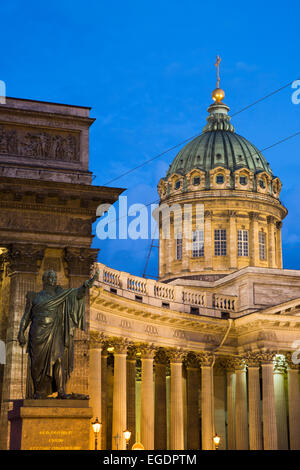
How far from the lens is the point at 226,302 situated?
5691 cm

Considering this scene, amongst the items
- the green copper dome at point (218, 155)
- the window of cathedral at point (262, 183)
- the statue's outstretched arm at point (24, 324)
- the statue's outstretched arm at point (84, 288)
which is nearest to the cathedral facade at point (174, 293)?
the green copper dome at point (218, 155)

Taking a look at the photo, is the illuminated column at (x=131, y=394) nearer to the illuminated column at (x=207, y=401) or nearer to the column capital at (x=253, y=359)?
the illuminated column at (x=207, y=401)

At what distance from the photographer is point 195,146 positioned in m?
78.2

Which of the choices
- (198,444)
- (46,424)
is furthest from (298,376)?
(46,424)

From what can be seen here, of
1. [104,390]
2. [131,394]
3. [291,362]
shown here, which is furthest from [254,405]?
[104,390]

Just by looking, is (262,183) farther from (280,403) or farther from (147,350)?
(147,350)

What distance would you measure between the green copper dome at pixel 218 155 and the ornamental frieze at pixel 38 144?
39.9m

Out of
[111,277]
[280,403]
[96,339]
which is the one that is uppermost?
[111,277]

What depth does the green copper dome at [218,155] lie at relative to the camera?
75750 mm

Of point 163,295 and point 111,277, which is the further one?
point 163,295

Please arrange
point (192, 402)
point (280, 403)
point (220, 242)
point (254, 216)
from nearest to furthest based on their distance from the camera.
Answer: point (192, 402)
point (280, 403)
point (220, 242)
point (254, 216)

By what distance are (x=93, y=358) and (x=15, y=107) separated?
1494 cm

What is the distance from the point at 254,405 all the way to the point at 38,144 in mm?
24704

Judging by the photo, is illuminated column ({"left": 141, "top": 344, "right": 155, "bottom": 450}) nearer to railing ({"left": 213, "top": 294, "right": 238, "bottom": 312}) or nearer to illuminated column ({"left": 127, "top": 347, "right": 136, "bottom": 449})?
illuminated column ({"left": 127, "top": 347, "right": 136, "bottom": 449})
